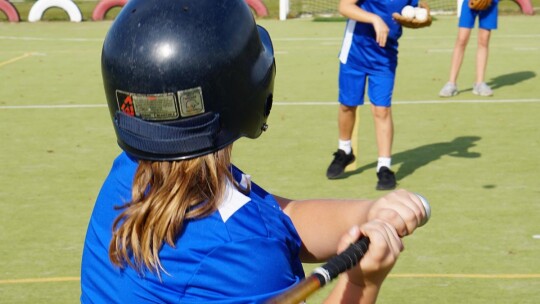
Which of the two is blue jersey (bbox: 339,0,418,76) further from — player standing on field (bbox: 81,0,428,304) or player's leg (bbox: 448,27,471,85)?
player standing on field (bbox: 81,0,428,304)

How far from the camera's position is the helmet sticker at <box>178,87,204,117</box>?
88.2 inches

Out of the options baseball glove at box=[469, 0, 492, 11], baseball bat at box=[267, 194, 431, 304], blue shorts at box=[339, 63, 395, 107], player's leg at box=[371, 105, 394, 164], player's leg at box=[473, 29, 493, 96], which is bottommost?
player's leg at box=[473, 29, 493, 96]

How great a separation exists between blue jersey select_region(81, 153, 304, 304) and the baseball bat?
0.18 feet

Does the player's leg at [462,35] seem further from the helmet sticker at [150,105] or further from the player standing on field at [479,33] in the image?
the helmet sticker at [150,105]

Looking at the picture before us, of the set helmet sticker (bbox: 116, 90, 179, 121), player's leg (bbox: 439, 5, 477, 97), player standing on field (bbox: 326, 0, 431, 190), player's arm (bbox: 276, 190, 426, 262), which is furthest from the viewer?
player's leg (bbox: 439, 5, 477, 97)

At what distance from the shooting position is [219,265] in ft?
7.11

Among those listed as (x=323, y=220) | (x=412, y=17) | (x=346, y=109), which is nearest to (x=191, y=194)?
(x=323, y=220)

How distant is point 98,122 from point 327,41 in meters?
8.00

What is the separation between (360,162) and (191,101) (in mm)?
7471

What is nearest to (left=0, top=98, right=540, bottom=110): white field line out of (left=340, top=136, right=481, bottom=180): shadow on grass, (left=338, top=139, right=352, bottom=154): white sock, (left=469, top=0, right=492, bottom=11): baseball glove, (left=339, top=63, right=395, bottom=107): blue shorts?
(left=469, top=0, right=492, bottom=11): baseball glove

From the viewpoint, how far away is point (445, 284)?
628 cm

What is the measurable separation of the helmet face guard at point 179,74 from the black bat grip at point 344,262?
0.39m

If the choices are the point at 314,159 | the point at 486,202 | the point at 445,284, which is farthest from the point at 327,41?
the point at 445,284

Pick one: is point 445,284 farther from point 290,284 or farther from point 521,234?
point 290,284
